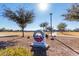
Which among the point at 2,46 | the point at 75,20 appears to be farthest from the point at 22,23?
the point at 75,20

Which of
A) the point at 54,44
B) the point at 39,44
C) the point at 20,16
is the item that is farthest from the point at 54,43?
the point at 20,16

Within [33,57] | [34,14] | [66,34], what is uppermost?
[34,14]

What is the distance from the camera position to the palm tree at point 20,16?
3996mm

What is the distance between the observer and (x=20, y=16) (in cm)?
404

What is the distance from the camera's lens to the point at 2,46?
403 cm

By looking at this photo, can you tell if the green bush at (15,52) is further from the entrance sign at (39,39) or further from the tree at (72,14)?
the tree at (72,14)

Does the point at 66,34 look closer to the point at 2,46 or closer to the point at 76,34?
the point at 76,34

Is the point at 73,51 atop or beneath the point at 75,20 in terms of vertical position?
beneath

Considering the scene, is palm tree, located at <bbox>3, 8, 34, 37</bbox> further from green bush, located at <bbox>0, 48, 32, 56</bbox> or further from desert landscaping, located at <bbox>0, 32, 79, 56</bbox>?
green bush, located at <bbox>0, 48, 32, 56</bbox>

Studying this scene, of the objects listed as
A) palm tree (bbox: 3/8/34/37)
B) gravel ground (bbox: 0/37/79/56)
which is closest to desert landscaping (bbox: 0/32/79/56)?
gravel ground (bbox: 0/37/79/56)

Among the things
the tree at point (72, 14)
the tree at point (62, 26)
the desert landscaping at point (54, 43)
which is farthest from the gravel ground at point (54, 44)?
the tree at point (72, 14)

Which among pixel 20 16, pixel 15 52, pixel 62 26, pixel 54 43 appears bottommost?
pixel 15 52

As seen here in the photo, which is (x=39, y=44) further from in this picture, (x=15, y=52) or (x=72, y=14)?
(x=72, y=14)

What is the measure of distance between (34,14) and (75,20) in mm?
559
